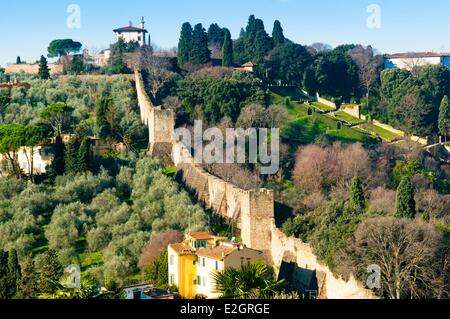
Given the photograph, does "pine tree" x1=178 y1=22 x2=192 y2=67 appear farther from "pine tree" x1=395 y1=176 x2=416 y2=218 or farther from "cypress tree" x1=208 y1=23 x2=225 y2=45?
"pine tree" x1=395 y1=176 x2=416 y2=218

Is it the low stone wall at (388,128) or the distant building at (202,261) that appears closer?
the distant building at (202,261)

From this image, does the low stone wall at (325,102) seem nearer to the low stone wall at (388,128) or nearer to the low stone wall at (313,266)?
the low stone wall at (388,128)

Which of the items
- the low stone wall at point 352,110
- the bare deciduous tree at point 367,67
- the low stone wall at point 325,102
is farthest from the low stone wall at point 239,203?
the bare deciduous tree at point 367,67

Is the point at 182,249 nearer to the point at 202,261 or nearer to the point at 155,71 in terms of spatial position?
the point at 202,261

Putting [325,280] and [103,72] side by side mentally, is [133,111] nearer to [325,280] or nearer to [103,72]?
[103,72]

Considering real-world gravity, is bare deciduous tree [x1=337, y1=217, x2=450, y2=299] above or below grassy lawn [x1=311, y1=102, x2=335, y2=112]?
below

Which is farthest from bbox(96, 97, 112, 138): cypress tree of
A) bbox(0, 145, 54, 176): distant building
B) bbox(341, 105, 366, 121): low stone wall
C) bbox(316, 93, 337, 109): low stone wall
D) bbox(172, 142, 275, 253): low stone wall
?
bbox(341, 105, 366, 121): low stone wall
